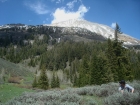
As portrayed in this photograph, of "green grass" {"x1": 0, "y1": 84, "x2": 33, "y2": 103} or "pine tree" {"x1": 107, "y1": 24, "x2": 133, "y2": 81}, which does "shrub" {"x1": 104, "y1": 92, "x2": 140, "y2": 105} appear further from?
"pine tree" {"x1": 107, "y1": 24, "x2": 133, "y2": 81}

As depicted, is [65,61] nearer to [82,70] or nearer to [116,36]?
[82,70]

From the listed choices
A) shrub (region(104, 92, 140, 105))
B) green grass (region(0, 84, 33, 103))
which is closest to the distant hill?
green grass (region(0, 84, 33, 103))

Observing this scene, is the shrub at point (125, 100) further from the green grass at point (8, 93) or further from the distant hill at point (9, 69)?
the distant hill at point (9, 69)

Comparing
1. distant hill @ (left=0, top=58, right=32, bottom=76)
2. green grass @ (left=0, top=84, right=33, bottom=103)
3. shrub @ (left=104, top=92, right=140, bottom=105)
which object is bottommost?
green grass @ (left=0, top=84, right=33, bottom=103)

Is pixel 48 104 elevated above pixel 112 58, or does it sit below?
below

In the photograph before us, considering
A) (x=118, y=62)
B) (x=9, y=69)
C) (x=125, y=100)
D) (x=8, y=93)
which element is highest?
(x=118, y=62)

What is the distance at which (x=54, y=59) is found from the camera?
168 m

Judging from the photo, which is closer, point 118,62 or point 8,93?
point 8,93

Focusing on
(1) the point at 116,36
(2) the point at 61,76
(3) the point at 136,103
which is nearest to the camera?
(3) the point at 136,103

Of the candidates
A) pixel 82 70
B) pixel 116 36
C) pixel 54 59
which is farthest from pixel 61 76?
pixel 116 36

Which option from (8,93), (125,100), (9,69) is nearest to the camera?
(125,100)

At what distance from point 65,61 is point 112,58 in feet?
397

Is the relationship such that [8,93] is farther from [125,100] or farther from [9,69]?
[9,69]

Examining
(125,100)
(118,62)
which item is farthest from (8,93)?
(118,62)
